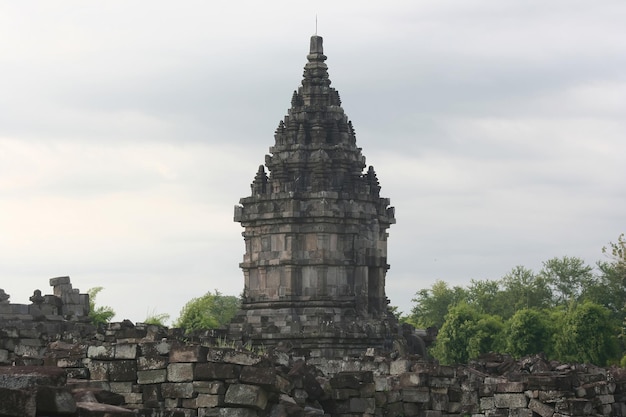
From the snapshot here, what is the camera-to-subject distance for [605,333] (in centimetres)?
8581

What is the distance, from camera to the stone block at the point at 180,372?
71.4ft

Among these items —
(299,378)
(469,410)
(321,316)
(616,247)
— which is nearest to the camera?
(299,378)

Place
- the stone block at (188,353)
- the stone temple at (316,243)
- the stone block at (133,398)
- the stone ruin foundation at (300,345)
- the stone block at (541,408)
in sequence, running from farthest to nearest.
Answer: the stone temple at (316,243), the stone block at (541,408), the stone block at (188,353), the stone block at (133,398), the stone ruin foundation at (300,345)

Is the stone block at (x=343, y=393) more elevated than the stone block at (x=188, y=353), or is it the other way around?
the stone block at (x=188, y=353)

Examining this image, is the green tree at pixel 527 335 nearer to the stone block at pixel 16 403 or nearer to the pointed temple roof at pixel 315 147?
the pointed temple roof at pixel 315 147

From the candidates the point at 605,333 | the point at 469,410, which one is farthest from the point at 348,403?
the point at 605,333

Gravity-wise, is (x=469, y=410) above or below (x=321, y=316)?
below

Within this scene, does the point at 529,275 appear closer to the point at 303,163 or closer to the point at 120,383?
the point at 303,163

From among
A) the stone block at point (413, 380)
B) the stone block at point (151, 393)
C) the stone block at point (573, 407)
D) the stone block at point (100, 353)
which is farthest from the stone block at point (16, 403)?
the stone block at point (573, 407)

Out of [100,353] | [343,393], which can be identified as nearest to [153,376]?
[100,353]

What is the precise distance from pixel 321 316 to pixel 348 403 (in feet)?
118

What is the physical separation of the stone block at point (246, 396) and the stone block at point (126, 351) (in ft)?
5.46

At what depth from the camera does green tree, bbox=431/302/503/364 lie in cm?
8975

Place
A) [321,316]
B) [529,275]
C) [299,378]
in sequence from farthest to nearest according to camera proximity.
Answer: [529,275], [321,316], [299,378]
